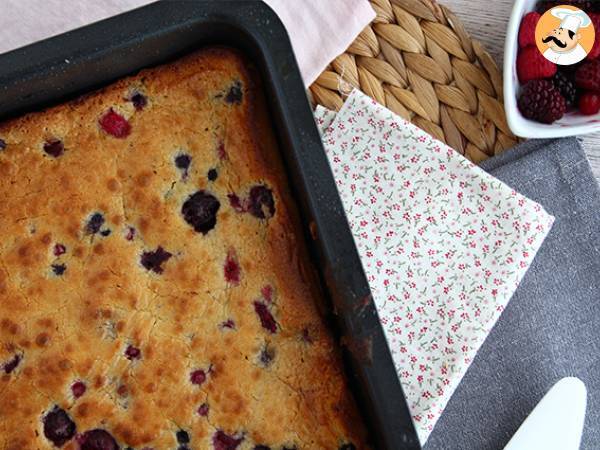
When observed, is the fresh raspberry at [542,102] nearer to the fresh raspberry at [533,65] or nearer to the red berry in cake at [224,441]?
the fresh raspberry at [533,65]

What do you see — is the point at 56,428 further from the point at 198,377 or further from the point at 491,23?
the point at 491,23

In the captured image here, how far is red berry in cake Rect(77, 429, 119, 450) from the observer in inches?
48.5

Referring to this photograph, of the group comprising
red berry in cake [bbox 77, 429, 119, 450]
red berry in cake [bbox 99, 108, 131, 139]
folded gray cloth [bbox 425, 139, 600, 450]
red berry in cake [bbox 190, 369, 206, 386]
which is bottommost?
folded gray cloth [bbox 425, 139, 600, 450]

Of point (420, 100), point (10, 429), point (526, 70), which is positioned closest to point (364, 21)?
point (420, 100)

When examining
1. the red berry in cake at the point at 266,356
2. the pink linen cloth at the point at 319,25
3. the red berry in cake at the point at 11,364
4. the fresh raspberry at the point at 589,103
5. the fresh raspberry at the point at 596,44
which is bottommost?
the red berry in cake at the point at 266,356

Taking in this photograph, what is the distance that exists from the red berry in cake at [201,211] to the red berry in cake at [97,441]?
30 centimetres

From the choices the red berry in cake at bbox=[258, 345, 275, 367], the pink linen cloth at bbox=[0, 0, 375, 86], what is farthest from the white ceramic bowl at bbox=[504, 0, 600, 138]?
the red berry in cake at bbox=[258, 345, 275, 367]

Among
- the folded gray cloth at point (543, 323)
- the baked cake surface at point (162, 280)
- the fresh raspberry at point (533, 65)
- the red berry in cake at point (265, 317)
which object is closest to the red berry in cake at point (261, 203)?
the baked cake surface at point (162, 280)

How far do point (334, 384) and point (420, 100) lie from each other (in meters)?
0.58

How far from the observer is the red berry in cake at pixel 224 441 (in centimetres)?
125

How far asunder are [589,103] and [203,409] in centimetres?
86

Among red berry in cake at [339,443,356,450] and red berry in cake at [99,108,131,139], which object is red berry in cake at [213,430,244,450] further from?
red berry in cake at [99,108,131,139]

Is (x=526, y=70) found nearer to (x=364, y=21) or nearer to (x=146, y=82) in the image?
(x=364, y=21)

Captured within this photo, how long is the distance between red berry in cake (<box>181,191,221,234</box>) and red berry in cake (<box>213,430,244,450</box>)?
28 cm
